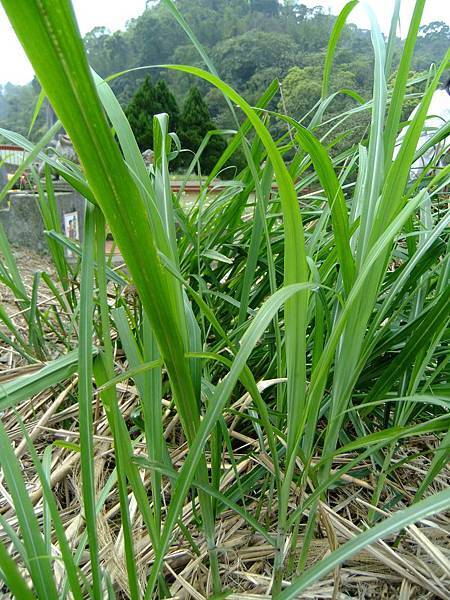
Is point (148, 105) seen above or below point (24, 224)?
above

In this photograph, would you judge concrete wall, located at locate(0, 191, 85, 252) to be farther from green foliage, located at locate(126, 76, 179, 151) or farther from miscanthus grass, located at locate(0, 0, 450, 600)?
green foliage, located at locate(126, 76, 179, 151)

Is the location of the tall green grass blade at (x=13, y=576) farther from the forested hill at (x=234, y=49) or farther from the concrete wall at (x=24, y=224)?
the forested hill at (x=234, y=49)

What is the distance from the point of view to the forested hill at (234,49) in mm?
4672

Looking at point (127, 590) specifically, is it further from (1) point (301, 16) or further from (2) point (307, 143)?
(1) point (301, 16)

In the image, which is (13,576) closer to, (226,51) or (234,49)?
(234,49)

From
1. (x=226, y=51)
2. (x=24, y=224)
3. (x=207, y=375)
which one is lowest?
(x=24, y=224)

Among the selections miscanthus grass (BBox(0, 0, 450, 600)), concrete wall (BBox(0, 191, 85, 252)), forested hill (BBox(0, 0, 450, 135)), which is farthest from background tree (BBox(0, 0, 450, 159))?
miscanthus grass (BBox(0, 0, 450, 600))

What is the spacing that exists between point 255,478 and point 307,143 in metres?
0.17

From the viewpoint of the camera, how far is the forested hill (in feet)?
15.3

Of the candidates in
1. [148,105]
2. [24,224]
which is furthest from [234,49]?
[24,224]

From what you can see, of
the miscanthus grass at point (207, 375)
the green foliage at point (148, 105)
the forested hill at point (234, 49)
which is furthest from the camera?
the green foliage at point (148, 105)

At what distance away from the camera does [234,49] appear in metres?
6.98

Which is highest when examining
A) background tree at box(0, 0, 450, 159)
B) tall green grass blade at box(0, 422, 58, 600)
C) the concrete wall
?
background tree at box(0, 0, 450, 159)

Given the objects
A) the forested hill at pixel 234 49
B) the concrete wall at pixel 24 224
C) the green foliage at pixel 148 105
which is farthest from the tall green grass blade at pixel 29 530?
the green foliage at pixel 148 105
